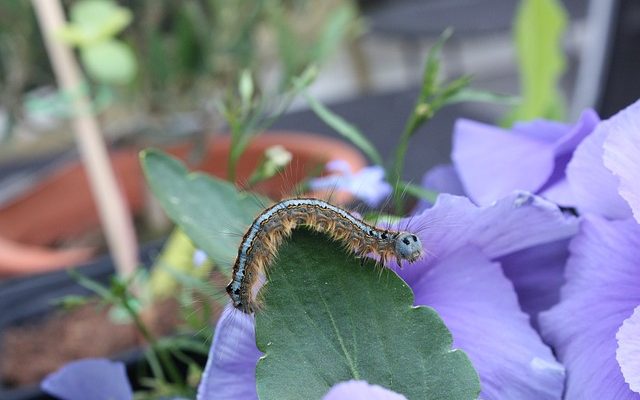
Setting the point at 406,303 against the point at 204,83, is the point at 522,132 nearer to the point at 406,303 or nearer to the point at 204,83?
the point at 406,303

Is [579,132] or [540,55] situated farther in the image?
[540,55]

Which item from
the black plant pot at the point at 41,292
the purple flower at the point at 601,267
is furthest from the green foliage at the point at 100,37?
the purple flower at the point at 601,267

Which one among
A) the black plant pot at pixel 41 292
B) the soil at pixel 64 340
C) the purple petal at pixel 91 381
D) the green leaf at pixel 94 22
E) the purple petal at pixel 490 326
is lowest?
the soil at pixel 64 340

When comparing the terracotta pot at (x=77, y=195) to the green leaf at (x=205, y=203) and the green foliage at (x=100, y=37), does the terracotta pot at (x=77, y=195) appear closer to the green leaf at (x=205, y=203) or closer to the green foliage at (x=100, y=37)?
the green foliage at (x=100, y=37)

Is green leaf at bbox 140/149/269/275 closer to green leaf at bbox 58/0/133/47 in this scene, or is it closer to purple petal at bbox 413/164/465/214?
purple petal at bbox 413/164/465/214

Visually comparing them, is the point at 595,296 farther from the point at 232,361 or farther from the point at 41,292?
the point at 41,292

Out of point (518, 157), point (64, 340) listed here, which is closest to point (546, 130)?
point (518, 157)
